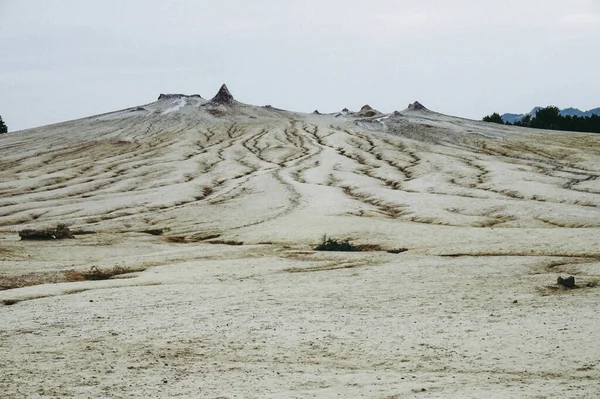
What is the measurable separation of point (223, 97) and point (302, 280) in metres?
92.0

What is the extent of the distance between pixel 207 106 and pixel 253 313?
92910mm

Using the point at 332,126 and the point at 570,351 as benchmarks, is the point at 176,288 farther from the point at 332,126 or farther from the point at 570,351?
the point at 332,126

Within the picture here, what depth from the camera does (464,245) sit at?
3194 cm

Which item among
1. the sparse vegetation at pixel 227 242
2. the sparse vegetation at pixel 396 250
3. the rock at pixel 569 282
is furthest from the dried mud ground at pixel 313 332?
the sparse vegetation at pixel 227 242

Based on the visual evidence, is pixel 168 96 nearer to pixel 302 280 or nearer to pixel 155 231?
pixel 155 231

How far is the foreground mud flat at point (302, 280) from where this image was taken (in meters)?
14.2

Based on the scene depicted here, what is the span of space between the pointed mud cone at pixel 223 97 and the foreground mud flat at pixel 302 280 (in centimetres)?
4133

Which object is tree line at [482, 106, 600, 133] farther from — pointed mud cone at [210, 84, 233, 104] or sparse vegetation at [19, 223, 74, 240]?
sparse vegetation at [19, 223, 74, 240]

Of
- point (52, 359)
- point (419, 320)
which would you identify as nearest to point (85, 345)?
point (52, 359)

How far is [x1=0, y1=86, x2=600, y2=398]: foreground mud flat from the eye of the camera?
560 inches

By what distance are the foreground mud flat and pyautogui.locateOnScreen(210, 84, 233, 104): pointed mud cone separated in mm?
41333

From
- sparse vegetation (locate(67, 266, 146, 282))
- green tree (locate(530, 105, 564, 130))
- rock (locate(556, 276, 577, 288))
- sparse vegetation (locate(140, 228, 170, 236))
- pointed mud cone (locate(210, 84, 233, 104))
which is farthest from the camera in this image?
green tree (locate(530, 105, 564, 130))

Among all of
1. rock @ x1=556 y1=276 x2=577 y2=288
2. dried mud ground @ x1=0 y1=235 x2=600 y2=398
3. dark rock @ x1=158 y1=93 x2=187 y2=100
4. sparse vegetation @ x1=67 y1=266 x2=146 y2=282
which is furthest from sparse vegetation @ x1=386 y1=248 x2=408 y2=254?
dark rock @ x1=158 y1=93 x2=187 y2=100

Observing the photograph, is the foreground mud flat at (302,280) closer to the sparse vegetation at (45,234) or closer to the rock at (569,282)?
the rock at (569,282)
